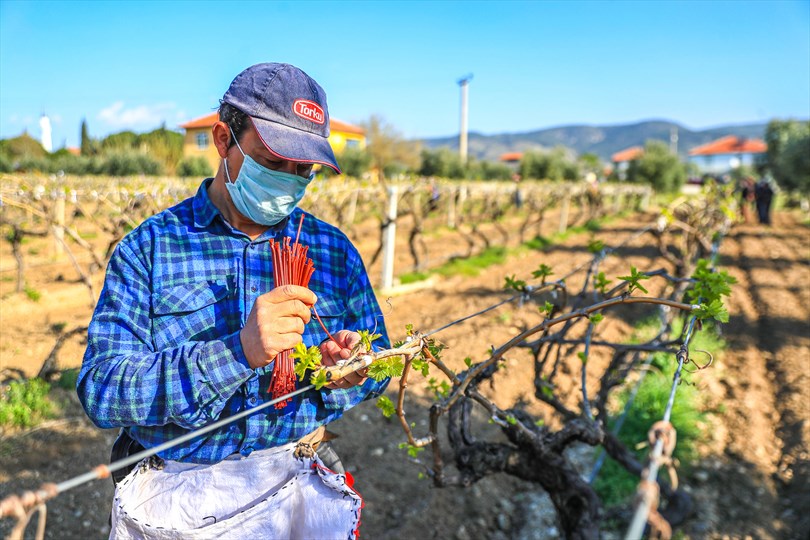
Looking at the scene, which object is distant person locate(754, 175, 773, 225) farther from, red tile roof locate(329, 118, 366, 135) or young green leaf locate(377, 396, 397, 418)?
red tile roof locate(329, 118, 366, 135)

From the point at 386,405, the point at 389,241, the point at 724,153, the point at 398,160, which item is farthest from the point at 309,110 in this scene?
the point at 724,153

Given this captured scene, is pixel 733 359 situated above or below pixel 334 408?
below

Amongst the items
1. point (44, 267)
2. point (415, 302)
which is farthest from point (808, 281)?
point (44, 267)

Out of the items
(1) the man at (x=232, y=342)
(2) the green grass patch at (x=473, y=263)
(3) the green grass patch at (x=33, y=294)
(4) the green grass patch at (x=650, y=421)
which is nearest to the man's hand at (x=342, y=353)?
(1) the man at (x=232, y=342)

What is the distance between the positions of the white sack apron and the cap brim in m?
0.78

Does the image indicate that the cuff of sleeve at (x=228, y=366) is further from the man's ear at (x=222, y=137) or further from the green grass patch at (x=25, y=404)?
the green grass patch at (x=25, y=404)

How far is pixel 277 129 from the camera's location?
61.2 inches

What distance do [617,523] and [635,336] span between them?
12.5 ft

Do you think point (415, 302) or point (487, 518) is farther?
point (415, 302)

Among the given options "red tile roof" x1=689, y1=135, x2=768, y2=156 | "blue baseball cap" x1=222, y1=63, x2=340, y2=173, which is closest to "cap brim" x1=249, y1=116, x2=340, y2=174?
"blue baseball cap" x1=222, y1=63, x2=340, y2=173

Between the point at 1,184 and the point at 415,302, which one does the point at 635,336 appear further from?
the point at 1,184

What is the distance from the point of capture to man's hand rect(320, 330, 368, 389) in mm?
1516

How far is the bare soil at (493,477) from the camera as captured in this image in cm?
382

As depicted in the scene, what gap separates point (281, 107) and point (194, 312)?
1.92 feet
